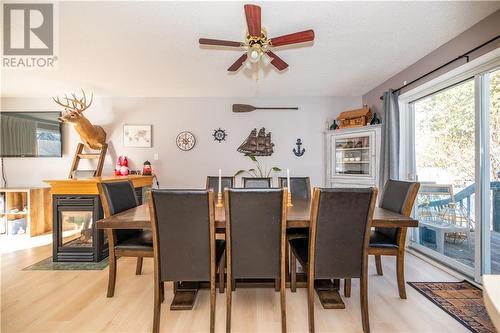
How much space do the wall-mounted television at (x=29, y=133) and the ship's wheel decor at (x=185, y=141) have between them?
2.08 metres

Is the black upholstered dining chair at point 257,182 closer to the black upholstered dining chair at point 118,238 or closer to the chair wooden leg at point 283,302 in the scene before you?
the black upholstered dining chair at point 118,238

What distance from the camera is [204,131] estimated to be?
13.5 ft

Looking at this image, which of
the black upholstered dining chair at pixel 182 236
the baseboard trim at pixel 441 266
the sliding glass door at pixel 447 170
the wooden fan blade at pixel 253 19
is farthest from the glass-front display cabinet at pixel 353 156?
the black upholstered dining chair at pixel 182 236

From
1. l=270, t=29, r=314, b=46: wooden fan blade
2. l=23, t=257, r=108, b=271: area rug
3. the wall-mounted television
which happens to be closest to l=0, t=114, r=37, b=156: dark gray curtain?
the wall-mounted television

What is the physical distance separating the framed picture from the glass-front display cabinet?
3.20 metres

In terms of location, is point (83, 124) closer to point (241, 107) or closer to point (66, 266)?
point (66, 266)

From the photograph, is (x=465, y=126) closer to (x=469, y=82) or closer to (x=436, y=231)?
(x=469, y=82)

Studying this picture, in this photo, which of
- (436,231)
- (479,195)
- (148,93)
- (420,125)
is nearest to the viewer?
(479,195)

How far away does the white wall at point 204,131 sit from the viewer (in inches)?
162

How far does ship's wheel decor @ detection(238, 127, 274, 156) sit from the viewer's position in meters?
4.09

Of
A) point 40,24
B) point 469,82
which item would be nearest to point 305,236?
point 469,82

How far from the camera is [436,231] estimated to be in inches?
108

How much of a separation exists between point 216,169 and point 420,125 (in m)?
3.11

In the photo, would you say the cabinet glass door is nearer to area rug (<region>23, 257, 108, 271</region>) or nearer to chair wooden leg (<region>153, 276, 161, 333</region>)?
chair wooden leg (<region>153, 276, 161, 333</region>)
